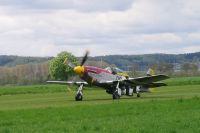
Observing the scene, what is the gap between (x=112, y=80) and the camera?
127 ft

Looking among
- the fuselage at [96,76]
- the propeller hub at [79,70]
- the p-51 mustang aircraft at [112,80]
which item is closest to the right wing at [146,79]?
the p-51 mustang aircraft at [112,80]

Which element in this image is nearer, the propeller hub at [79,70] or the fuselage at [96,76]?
the propeller hub at [79,70]

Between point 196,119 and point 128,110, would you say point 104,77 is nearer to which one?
point 128,110

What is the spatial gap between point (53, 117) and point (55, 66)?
10156 cm

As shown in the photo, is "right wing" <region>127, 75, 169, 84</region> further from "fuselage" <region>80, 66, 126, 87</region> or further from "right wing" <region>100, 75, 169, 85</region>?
"fuselage" <region>80, 66, 126, 87</region>

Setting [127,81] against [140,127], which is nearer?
[140,127]

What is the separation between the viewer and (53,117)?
2059cm

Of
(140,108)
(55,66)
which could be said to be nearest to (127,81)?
(140,108)

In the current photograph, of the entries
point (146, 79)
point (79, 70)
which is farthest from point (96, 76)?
point (146, 79)

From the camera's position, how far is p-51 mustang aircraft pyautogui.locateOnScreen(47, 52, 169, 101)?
36.9 metres

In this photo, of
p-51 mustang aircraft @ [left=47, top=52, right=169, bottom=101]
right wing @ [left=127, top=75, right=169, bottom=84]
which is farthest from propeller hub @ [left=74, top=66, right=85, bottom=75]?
right wing @ [left=127, top=75, right=169, bottom=84]

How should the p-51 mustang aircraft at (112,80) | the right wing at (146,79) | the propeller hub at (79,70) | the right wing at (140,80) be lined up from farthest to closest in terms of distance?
the right wing at (140,80), the right wing at (146,79), the p-51 mustang aircraft at (112,80), the propeller hub at (79,70)

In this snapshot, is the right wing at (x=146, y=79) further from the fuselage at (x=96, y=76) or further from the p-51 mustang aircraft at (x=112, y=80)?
the fuselage at (x=96, y=76)

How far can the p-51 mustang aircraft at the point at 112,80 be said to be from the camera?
36938mm
